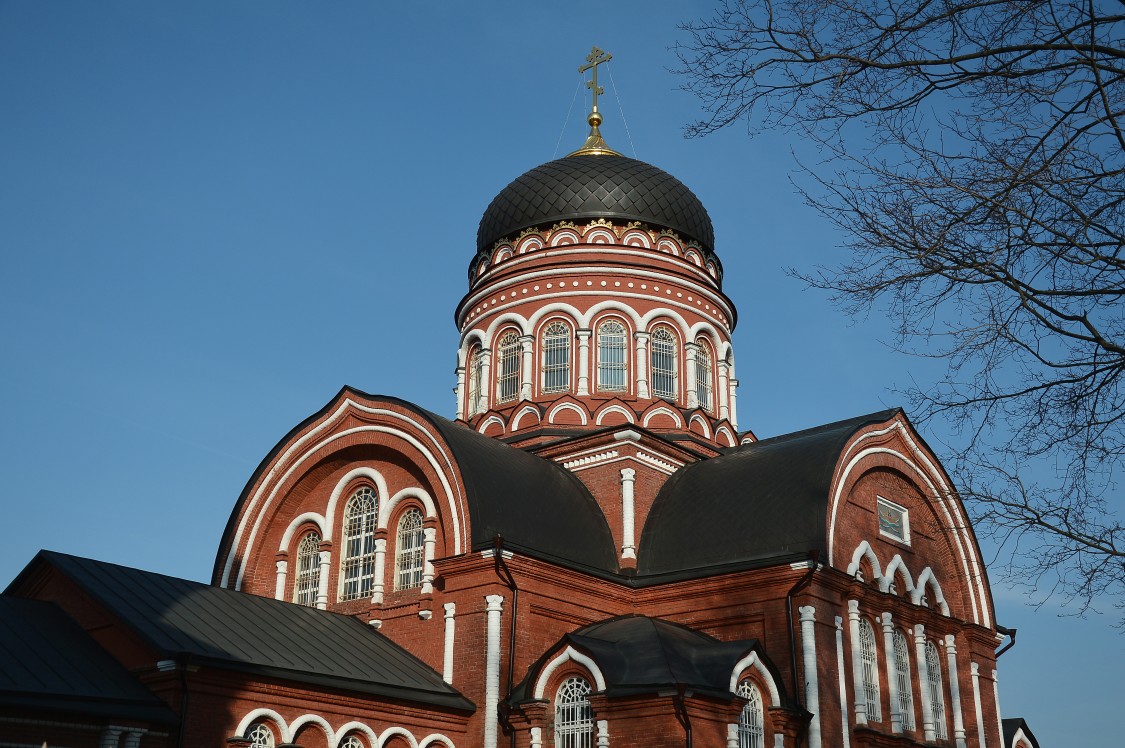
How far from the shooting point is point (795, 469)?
54.1 ft

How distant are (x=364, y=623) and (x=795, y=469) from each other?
6.39 m

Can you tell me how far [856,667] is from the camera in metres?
15.4

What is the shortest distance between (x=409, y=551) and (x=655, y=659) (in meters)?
4.38

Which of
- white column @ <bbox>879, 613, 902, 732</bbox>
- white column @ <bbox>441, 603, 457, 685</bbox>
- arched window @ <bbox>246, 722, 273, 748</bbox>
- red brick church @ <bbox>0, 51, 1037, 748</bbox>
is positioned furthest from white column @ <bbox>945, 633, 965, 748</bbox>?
arched window @ <bbox>246, 722, 273, 748</bbox>

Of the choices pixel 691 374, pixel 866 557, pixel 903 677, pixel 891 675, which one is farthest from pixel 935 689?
pixel 691 374

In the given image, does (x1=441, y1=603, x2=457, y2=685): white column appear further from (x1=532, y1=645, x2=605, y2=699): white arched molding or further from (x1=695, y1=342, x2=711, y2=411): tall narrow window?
(x1=695, y1=342, x2=711, y2=411): tall narrow window

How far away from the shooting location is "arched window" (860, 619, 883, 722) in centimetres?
1581

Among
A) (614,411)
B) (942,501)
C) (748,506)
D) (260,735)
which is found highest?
(614,411)

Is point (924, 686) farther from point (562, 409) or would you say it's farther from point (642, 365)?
point (562, 409)

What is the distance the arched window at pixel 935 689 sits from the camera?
17047 mm

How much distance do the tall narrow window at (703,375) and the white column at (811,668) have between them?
6.30 metres

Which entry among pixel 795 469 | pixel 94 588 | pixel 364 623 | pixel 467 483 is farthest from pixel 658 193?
pixel 94 588

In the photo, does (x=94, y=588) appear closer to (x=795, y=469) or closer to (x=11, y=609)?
(x=11, y=609)

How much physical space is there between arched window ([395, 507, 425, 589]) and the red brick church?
0.04 m
